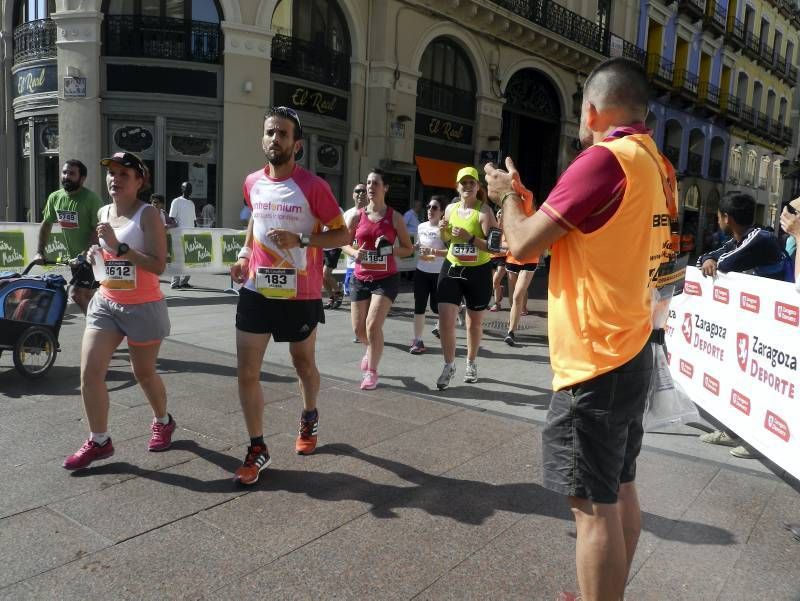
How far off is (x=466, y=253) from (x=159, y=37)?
13092mm

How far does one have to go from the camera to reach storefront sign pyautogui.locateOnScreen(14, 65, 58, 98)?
54.0 ft

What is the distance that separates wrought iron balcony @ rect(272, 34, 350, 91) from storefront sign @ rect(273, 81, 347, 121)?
311 mm

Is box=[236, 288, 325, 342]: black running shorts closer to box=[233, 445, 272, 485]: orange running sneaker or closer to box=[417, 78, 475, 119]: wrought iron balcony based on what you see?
box=[233, 445, 272, 485]: orange running sneaker

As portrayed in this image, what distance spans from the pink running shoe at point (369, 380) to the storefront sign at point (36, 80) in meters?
14.8

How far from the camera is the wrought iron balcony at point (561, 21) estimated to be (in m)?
21.9

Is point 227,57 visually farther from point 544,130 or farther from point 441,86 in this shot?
point 544,130

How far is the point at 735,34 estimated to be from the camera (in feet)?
120

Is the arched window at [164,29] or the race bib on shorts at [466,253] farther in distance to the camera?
the arched window at [164,29]

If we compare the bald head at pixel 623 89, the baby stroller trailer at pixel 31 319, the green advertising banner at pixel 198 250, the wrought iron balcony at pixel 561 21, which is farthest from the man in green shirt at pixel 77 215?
the wrought iron balcony at pixel 561 21

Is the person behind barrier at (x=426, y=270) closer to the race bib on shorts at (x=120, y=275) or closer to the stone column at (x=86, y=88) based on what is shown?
the race bib on shorts at (x=120, y=275)

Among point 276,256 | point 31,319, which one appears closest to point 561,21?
point 31,319

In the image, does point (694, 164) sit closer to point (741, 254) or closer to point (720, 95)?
point (720, 95)

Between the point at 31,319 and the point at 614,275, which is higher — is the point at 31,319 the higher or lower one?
the lower one

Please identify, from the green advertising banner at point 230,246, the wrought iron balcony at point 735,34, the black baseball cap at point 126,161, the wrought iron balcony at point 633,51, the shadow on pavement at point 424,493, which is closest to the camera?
the shadow on pavement at point 424,493
